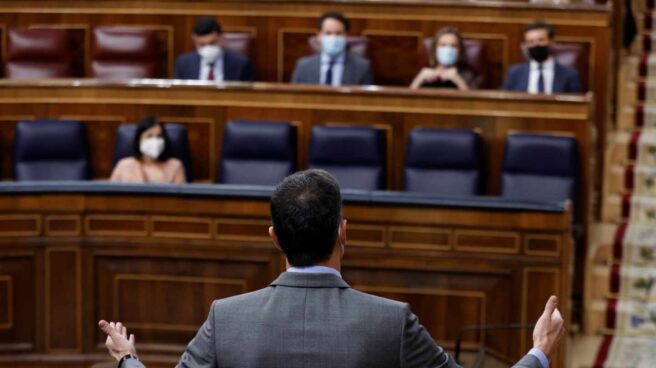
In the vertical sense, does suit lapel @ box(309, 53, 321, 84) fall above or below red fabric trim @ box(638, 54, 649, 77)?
below

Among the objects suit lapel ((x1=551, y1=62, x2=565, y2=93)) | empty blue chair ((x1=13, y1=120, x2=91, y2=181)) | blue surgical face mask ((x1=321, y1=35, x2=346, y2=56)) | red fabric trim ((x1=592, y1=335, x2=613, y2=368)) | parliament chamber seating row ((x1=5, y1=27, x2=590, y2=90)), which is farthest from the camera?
parliament chamber seating row ((x1=5, y1=27, x2=590, y2=90))

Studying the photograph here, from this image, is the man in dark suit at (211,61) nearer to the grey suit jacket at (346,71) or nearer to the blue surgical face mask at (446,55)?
the grey suit jacket at (346,71)

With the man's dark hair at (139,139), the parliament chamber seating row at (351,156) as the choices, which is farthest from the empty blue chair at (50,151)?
the man's dark hair at (139,139)

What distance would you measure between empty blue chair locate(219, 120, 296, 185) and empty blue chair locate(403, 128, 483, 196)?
33 centimetres

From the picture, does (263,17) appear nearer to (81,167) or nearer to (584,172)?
(81,167)

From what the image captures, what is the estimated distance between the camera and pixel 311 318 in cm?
127

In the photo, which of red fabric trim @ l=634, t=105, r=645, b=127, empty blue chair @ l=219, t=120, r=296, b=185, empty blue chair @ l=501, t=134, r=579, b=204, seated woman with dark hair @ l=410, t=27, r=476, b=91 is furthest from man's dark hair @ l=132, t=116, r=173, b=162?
red fabric trim @ l=634, t=105, r=645, b=127

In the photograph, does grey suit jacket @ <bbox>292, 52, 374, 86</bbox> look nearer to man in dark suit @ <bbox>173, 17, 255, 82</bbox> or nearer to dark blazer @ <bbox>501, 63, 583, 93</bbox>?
man in dark suit @ <bbox>173, 17, 255, 82</bbox>

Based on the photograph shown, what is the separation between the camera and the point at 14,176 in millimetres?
3557

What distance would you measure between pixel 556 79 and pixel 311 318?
8.44 feet

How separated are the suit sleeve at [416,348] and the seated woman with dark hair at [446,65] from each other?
2504 millimetres

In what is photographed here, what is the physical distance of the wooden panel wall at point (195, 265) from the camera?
108 inches

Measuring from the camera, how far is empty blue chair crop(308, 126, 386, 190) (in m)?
3.41

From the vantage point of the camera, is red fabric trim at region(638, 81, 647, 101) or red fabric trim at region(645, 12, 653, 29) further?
red fabric trim at region(645, 12, 653, 29)
